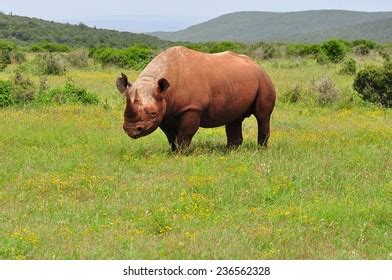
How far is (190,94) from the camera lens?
465 inches

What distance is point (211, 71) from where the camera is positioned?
1236 centimetres

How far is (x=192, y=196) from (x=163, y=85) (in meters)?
3.13

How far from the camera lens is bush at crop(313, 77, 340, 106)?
2172 centimetres

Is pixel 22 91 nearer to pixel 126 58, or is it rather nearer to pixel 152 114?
pixel 152 114

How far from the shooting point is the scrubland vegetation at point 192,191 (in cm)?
688

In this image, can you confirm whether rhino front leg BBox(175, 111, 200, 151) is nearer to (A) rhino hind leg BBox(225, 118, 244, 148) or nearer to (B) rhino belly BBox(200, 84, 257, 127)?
(B) rhino belly BBox(200, 84, 257, 127)

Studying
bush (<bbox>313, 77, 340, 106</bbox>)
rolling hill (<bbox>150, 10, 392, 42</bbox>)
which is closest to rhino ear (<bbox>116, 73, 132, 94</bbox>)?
bush (<bbox>313, 77, 340, 106</bbox>)

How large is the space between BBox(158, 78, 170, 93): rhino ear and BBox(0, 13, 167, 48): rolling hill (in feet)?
222

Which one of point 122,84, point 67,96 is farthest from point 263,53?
point 122,84

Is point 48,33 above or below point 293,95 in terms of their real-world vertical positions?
below

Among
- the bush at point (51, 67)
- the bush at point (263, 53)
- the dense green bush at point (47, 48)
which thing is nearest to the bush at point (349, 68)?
the bush at point (51, 67)

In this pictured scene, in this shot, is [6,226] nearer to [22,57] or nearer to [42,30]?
[22,57]

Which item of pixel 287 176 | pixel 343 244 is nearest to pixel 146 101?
pixel 287 176

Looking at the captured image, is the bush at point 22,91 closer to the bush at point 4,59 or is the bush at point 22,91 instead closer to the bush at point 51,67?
the bush at point 51,67
